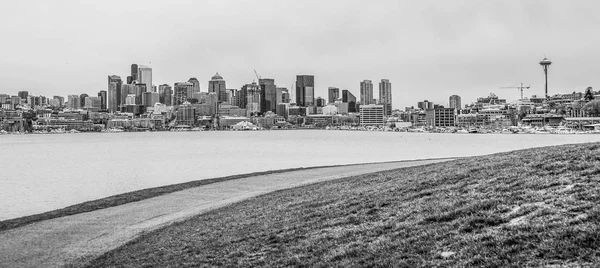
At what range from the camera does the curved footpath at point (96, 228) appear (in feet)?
51.2

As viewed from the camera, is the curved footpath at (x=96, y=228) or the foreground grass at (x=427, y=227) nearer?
the foreground grass at (x=427, y=227)

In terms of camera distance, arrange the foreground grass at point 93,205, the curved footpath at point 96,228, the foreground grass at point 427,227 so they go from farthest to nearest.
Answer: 1. the foreground grass at point 93,205
2. the curved footpath at point 96,228
3. the foreground grass at point 427,227

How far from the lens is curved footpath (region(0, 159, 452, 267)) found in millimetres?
15606

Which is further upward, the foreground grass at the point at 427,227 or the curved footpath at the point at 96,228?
the foreground grass at the point at 427,227

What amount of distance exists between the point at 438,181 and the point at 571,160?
168 inches

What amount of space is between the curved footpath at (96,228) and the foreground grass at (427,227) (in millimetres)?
1339

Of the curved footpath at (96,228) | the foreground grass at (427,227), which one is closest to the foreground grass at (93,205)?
the curved footpath at (96,228)

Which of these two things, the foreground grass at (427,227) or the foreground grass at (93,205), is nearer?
the foreground grass at (427,227)

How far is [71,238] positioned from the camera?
18219 mm

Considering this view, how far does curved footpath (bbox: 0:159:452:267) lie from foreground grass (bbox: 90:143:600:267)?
4.39 ft

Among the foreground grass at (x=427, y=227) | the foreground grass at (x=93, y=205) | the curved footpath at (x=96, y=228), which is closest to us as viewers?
the foreground grass at (x=427, y=227)

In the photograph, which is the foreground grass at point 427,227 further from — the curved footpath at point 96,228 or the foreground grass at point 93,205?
the foreground grass at point 93,205

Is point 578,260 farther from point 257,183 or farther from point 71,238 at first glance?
point 257,183

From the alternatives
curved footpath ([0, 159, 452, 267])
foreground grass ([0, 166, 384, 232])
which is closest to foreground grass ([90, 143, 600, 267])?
curved footpath ([0, 159, 452, 267])
